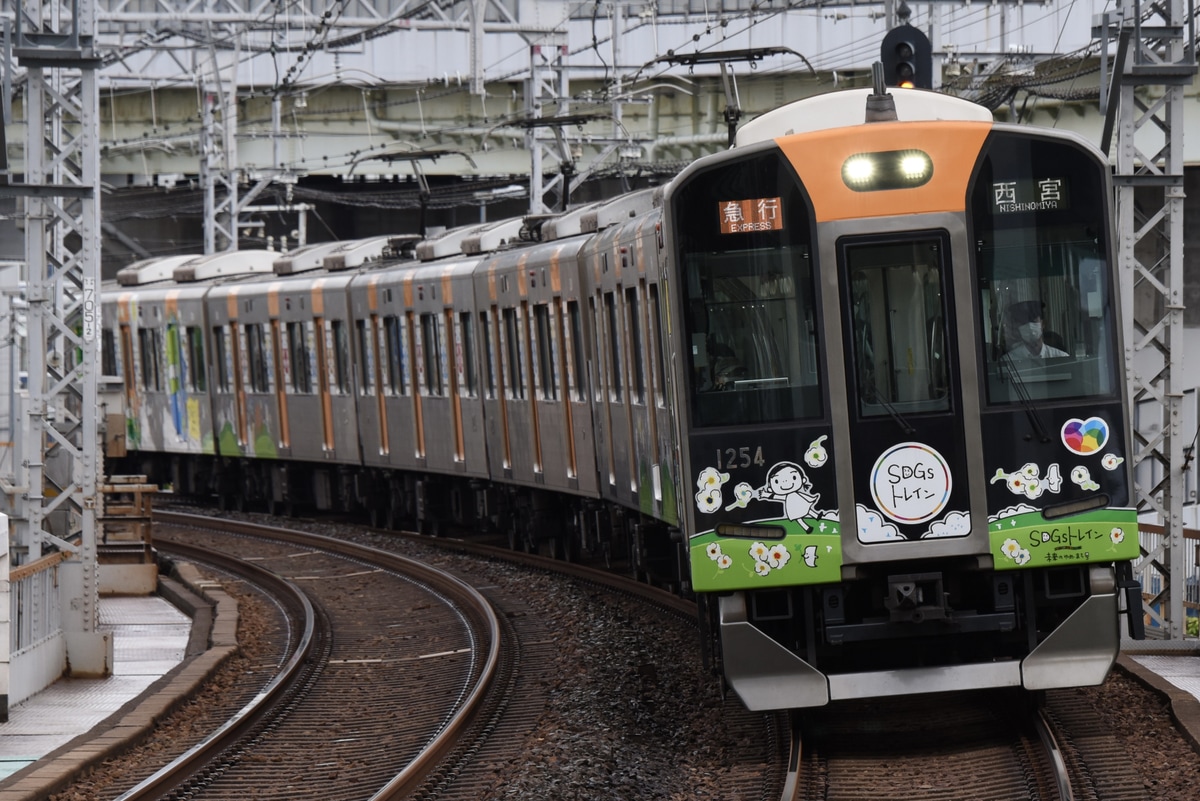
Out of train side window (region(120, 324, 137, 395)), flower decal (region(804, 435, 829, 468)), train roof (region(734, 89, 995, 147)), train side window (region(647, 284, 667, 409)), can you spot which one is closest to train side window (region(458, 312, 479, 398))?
train side window (region(647, 284, 667, 409))

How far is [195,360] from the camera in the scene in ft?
83.4

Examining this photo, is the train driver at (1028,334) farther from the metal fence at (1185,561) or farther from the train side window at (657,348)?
the metal fence at (1185,561)

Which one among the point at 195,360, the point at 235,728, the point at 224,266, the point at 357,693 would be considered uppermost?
the point at 224,266

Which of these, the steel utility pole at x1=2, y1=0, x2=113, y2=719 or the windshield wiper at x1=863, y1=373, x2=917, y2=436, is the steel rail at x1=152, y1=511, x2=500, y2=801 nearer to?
the steel utility pole at x1=2, y1=0, x2=113, y2=719

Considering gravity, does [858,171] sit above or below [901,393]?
above

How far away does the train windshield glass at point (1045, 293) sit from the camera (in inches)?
334

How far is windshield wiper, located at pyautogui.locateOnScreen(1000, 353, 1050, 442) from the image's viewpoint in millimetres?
8445

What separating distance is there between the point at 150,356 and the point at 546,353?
1157 cm

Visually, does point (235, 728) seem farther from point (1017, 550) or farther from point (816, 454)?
point (1017, 550)

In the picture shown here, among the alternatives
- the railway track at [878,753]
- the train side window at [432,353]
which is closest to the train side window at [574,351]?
the train side window at [432,353]

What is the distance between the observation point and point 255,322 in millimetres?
23562

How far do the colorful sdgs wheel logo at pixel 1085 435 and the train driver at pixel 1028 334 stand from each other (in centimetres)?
30

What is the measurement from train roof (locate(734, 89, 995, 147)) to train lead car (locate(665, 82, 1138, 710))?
Result: 13.9 inches

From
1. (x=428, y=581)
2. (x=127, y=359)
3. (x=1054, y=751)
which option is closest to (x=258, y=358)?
(x=127, y=359)
